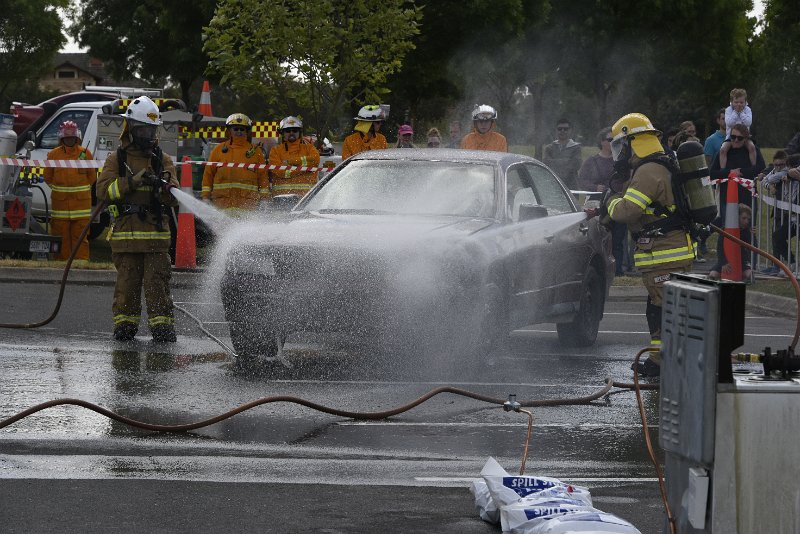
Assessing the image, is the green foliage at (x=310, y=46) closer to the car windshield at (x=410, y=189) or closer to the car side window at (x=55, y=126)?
the car side window at (x=55, y=126)

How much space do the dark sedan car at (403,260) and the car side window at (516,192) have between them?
0.02 metres

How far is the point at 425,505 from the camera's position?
234 inches

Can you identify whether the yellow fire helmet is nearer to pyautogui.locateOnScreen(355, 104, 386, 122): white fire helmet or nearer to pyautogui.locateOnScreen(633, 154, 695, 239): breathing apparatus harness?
pyautogui.locateOnScreen(633, 154, 695, 239): breathing apparatus harness

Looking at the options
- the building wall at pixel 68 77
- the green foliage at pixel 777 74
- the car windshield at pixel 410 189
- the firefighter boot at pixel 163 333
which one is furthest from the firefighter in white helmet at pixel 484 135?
the building wall at pixel 68 77

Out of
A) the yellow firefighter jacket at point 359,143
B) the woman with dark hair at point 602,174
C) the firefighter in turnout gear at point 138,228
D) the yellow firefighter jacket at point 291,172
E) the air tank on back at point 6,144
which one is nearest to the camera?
the firefighter in turnout gear at point 138,228

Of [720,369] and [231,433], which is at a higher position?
[720,369]

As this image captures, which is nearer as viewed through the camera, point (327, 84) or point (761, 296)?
point (761, 296)

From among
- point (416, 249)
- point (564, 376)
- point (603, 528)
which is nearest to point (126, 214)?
point (416, 249)

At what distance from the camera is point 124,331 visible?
11094mm

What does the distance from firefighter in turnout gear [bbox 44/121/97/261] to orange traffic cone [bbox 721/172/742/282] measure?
7700 millimetres

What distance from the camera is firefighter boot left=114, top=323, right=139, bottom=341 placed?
36.4ft

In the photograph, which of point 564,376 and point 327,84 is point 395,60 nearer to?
point 327,84

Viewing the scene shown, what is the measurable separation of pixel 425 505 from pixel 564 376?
407 cm

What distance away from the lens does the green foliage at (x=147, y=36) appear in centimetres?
3959
